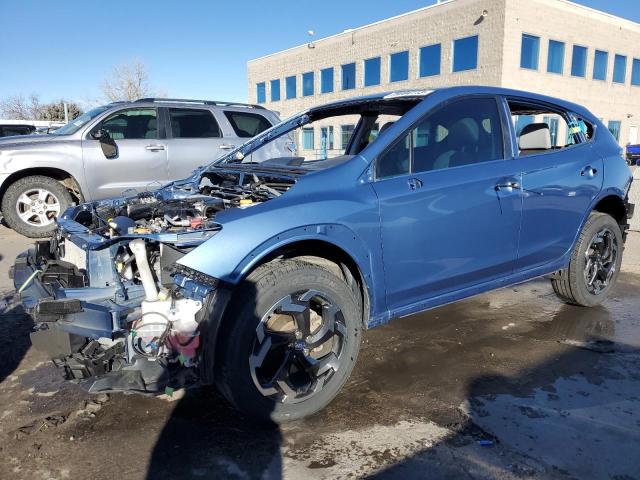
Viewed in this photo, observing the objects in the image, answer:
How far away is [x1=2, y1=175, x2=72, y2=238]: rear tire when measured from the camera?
684 cm

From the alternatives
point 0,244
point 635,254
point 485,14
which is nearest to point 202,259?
point 0,244

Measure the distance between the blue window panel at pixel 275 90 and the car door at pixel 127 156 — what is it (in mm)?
29951

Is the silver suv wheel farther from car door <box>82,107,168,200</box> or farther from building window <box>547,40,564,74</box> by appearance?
building window <box>547,40,564,74</box>

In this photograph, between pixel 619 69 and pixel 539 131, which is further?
pixel 619 69

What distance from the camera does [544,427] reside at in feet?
9.20

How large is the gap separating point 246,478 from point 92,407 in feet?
3.99

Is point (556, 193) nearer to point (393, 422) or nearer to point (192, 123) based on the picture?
point (393, 422)

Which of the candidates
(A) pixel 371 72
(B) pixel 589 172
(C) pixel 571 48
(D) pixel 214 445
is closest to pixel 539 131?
(B) pixel 589 172

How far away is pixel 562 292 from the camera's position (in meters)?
4.81

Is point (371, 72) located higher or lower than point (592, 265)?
higher

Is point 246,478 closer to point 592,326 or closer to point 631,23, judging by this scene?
point 592,326

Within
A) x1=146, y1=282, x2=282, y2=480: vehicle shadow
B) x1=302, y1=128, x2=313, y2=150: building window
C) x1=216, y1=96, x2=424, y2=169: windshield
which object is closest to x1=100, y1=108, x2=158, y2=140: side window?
x1=216, y1=96, x2=424, y2=169: windshield

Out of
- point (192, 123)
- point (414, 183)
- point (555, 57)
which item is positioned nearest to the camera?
point (414, 183)

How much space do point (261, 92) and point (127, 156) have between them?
3220 centimetres
